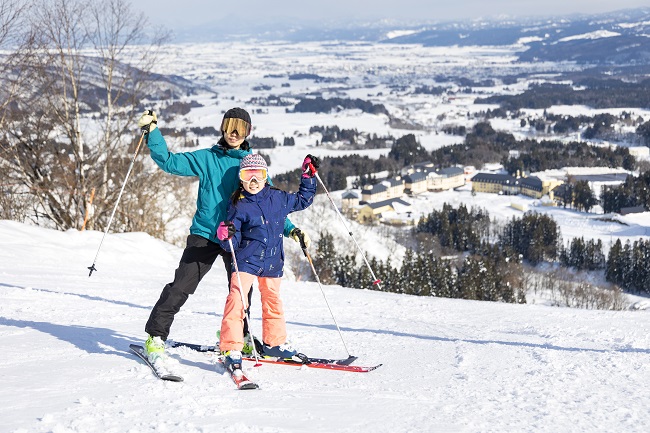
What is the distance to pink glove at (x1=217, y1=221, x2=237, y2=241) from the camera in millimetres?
3129

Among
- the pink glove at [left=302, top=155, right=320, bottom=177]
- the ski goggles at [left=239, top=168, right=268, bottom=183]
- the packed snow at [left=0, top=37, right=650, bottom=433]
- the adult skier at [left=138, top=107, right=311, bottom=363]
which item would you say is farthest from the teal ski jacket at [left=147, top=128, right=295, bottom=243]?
the packed snow at [left=0, top=37, right=650, bottom=433]

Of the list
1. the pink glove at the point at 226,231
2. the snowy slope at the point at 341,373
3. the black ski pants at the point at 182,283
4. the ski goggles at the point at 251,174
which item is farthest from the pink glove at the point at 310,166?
the snowy slope at the point at 341,373

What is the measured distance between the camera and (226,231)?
3129mm

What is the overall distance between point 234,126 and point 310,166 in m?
0.44

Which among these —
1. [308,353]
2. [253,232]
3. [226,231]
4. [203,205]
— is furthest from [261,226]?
[308,353]

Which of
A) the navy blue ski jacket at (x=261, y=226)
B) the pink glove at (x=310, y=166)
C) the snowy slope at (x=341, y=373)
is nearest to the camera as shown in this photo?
the snowy slope at (x=341, y=373)

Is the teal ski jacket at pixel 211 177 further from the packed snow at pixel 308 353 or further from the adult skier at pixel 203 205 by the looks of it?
the packed snow at pixel 308 353

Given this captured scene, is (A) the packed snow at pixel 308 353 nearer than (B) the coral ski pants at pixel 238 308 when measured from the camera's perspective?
Yes

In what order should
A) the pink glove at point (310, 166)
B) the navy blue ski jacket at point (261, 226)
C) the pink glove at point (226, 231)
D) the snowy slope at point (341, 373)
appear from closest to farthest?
1. the snowy slope at point (341, 373)
2. the pink glove at point (226, 231)
3. the navy blue ski jacket at point (261, 226)
4. the pink glove at point (310, 166)

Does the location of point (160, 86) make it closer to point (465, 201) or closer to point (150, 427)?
point (150, 427)

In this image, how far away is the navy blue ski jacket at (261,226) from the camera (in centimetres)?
324

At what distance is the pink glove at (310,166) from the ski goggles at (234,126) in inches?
13.7

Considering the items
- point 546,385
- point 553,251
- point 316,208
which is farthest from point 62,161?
point 553,251

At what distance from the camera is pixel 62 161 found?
10.6 meters
